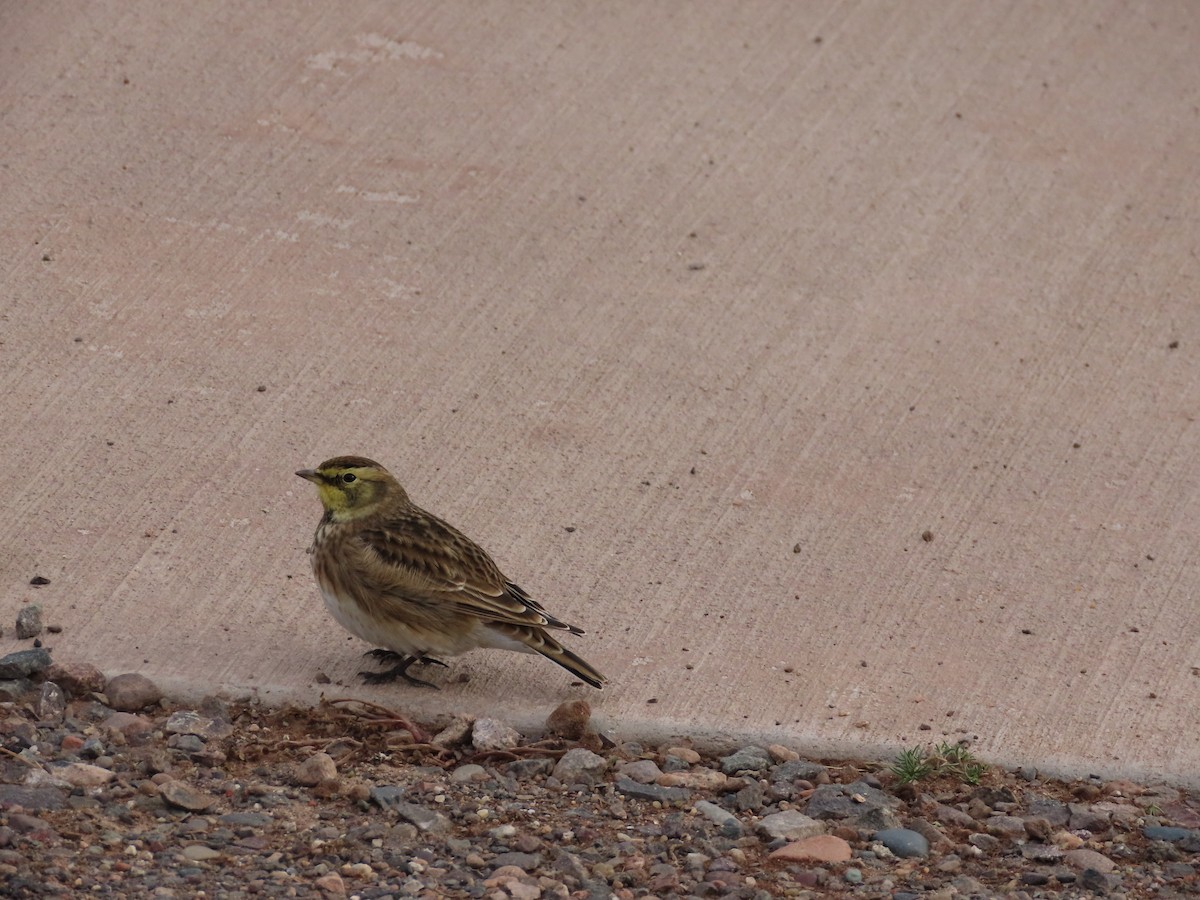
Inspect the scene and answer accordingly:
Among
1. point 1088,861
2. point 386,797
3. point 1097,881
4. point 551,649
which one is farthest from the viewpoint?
point 551,649

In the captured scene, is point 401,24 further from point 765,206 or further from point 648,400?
point 648,400

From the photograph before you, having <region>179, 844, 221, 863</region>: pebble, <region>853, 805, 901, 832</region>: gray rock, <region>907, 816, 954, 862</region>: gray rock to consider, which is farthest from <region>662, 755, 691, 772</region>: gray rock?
A: <region>179, 844, 221, 863</region>: pebble

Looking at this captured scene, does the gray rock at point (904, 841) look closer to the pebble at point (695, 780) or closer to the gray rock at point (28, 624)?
the pebble at point (695, 780)

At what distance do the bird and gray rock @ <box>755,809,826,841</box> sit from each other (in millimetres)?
802

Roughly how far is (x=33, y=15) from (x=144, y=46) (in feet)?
2.21

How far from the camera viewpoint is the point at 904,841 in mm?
5238

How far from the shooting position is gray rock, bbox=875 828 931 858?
17.1 feet

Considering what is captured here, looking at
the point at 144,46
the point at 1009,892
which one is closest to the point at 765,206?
the point at 144,46

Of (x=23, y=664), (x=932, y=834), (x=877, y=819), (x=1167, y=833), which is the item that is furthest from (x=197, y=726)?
(x=1167, y=833)

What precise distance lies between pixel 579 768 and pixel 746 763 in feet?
1.67

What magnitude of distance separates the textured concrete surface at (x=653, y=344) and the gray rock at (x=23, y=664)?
0.60ft

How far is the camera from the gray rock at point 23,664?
18.9 ft

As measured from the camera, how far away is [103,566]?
645 centimetres

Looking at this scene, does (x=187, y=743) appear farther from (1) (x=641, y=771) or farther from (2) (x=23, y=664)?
(1) (x=641, y=771)
